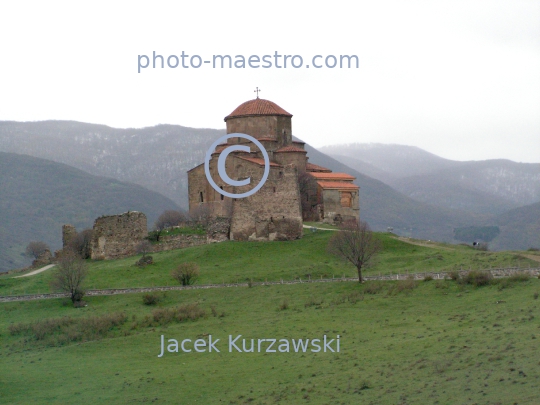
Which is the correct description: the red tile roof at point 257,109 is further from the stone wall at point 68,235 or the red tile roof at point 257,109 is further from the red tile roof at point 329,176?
the stone wall at point 68,235

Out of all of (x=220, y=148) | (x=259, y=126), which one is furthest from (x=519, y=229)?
(x=220, y=148)

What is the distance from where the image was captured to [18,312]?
113 feet

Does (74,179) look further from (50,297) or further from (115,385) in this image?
(115,385)

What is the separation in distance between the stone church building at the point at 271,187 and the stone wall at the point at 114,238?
5.11m

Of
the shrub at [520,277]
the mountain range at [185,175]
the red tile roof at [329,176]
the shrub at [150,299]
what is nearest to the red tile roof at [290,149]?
the red tile roof at [329,176]

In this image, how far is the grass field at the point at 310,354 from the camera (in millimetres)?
22047

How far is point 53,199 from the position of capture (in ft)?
432

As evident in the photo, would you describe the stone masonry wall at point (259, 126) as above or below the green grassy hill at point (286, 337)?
Result: above

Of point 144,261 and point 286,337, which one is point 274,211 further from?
point 286,337

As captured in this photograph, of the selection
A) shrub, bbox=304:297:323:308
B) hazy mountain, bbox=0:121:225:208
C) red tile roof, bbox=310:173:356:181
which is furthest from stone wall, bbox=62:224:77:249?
hazy mountain, bbox=0:121:225:208

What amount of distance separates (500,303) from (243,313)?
29.5ft

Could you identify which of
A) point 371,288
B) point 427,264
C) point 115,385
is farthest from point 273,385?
point 427,264

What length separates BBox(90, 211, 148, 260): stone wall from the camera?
152 feet

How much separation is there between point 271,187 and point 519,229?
8403cm
